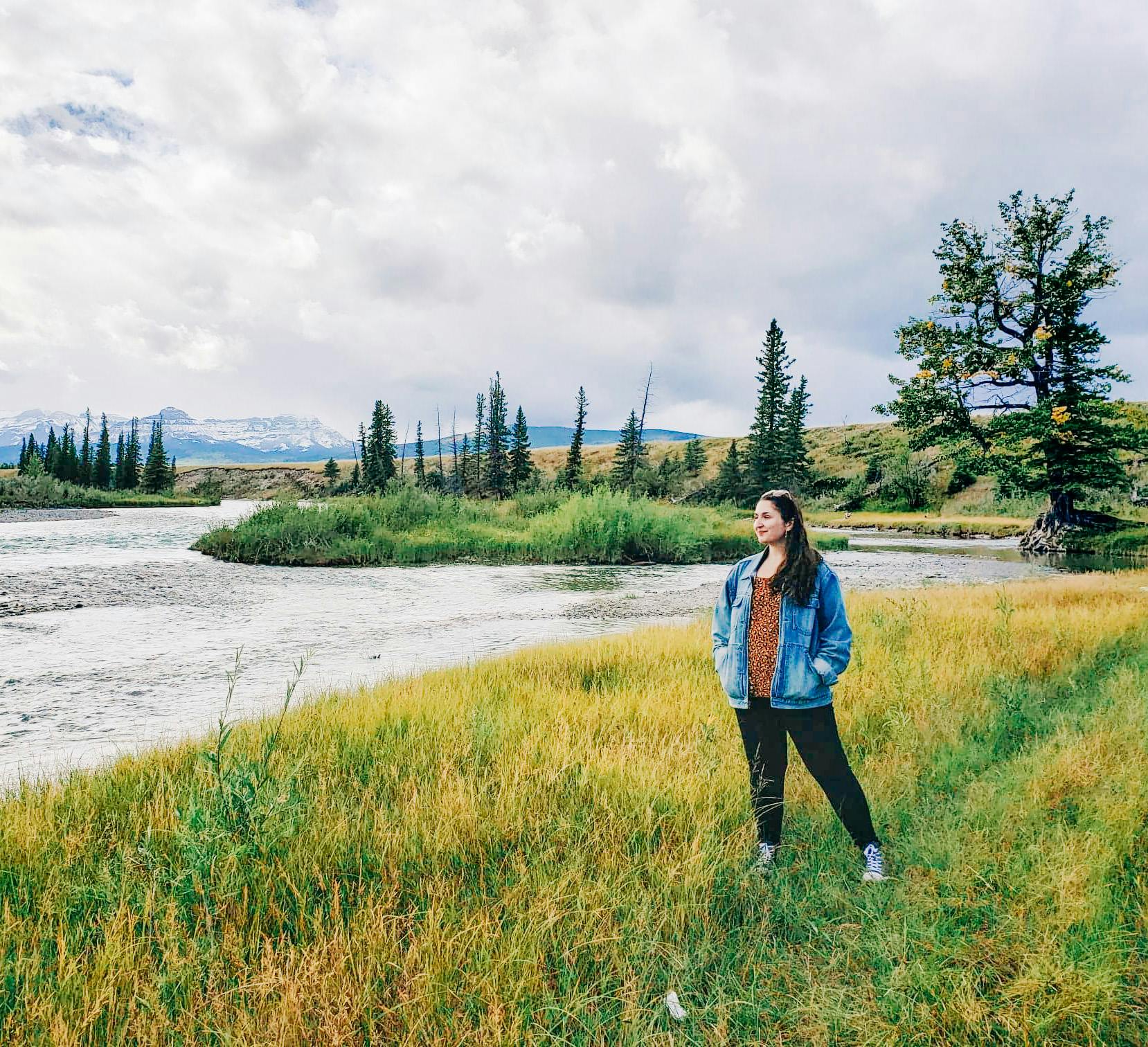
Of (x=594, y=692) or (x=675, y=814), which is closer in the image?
(x=675, y=814)

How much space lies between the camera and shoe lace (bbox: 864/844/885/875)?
3.14m

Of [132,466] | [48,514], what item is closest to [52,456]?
[132,466]

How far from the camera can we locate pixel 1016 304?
2336 cm

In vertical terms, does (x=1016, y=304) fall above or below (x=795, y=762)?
above

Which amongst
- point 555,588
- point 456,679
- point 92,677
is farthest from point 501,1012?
point 555,588

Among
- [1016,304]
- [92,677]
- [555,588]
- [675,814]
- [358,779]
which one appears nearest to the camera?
[675,814]

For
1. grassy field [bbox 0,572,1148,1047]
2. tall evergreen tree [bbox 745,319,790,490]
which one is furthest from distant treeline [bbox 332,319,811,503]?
grassy field [bbox 0,572,1148,1047]

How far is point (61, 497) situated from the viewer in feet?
174

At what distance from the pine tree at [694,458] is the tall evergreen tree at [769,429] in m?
21.4

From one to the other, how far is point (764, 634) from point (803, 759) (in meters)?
0.67

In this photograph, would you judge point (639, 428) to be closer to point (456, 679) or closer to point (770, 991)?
point (456, 679)

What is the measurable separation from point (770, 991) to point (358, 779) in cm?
258

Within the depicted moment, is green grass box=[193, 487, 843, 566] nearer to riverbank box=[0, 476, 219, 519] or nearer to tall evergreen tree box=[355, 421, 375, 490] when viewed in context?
riverbank box=[0, 476, 219, 519]

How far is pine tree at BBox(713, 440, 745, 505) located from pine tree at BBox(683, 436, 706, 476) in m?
19.1
